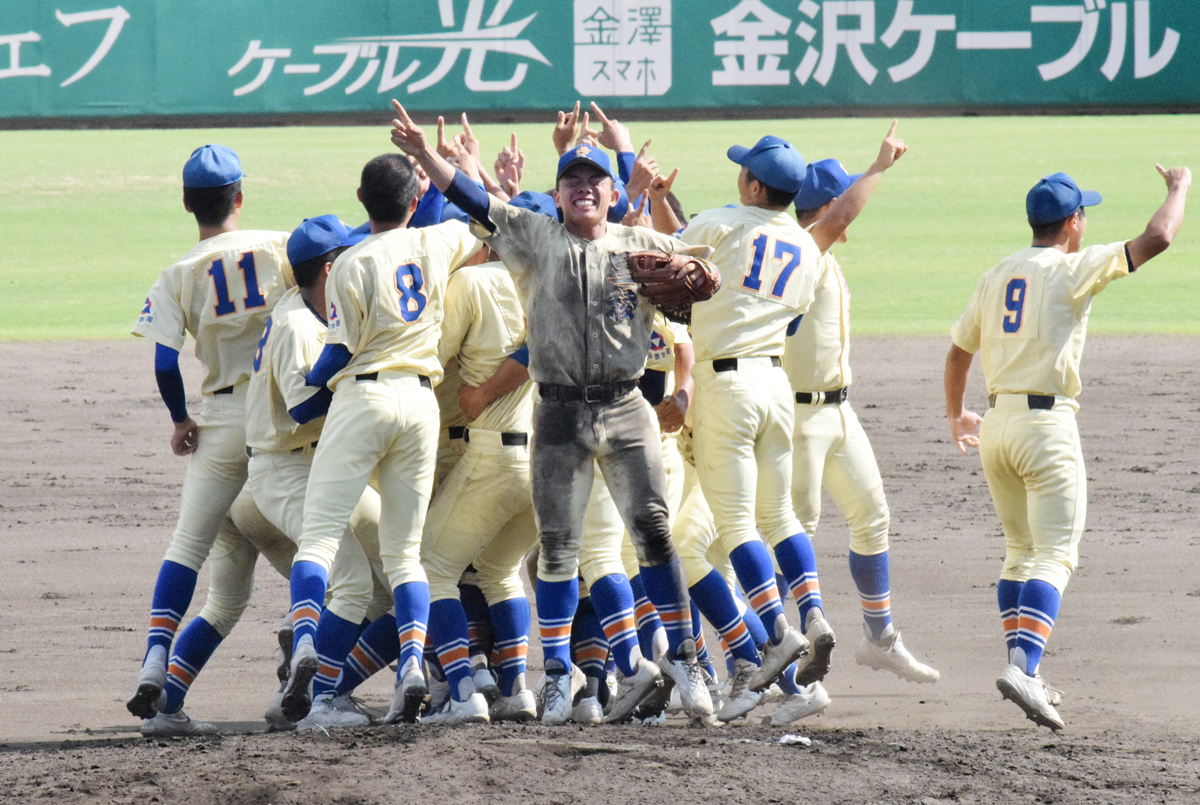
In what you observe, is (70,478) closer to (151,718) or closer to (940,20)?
(151,718)

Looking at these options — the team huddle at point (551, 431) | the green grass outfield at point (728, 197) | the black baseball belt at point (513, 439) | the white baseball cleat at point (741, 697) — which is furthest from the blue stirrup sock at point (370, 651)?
the green grass outfield at point (728, 197)

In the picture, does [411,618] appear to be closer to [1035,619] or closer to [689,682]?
[689,682]

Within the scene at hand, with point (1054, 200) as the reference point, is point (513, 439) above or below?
below

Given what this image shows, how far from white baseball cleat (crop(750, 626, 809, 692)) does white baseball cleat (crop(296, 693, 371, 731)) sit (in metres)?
1.18

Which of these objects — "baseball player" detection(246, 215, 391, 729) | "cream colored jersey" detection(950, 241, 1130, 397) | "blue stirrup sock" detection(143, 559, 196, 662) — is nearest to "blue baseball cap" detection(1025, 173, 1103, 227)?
"cream colored jersey" detection(950, 241, 1130, 397)

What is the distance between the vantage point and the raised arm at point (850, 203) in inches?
198

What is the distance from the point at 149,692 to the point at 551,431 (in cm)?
154

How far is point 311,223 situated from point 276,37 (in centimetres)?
1642

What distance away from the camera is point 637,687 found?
4328mm

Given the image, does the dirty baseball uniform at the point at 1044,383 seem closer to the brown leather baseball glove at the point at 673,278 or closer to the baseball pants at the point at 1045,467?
the baseball pants at the point at 1045,467

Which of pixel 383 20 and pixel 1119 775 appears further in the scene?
pixel 383 20

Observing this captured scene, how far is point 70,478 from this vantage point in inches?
338

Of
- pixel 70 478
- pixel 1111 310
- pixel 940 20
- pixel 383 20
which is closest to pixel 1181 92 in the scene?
pixel 940 20

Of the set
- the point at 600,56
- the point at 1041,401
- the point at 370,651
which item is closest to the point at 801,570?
the point at 1041,401
